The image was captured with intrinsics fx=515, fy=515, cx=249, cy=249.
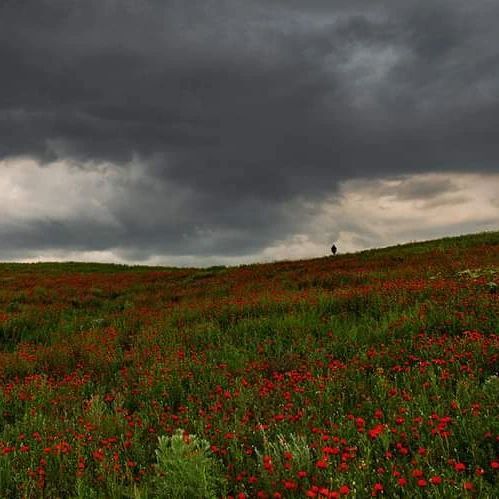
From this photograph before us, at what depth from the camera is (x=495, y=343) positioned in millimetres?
6371

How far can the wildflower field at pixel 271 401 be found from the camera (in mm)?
3768

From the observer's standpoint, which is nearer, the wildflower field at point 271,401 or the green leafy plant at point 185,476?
the green leafy plant at point 185,476

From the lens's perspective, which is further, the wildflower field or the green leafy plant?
the wildflower field

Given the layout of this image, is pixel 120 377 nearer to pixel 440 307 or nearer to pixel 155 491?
pixel 155 491

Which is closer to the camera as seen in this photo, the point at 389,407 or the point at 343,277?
the point at 389,407

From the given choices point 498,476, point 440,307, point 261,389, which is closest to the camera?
point 498,476

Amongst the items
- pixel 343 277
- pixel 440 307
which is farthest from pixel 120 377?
pixel 343 277

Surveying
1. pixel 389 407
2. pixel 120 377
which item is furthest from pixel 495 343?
pixel 120 377

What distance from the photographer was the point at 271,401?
578 centimetres

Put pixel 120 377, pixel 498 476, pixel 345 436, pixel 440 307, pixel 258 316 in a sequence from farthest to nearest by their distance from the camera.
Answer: pixel 258 316, pixel 440 307, pixel 120 377, pixel 345 436, pixel 498 476

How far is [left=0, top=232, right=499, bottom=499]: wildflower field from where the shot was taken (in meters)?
3.77

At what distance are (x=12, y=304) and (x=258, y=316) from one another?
37.0 ft

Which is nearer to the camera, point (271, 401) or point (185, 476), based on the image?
point (185, 476)

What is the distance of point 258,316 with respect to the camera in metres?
11.4
